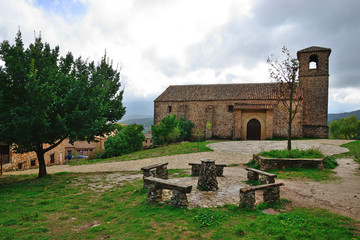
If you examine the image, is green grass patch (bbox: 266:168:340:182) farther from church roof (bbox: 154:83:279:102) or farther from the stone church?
church roof (bbox: 154:83:279:102)

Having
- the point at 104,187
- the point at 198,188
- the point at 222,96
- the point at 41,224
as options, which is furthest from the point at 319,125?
the point at 41,224

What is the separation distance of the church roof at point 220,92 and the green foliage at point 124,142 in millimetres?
8347

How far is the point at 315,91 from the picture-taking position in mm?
25328

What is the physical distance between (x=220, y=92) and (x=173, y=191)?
2545 cm

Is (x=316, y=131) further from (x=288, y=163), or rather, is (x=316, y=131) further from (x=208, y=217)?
(x=208, y=217)

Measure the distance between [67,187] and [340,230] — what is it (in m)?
8.59

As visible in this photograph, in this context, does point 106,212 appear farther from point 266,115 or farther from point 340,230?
point 266,115

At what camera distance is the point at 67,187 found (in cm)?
798

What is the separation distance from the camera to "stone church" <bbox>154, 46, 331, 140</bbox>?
979 inches

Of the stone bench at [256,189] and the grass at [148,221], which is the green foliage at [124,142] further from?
the stone bench at [256,189]

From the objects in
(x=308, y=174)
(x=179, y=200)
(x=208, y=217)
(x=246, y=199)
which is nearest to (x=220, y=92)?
(x=308, y=174)

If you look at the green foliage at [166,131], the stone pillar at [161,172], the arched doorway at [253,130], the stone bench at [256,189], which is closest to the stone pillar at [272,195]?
the stone bench at [256,189]

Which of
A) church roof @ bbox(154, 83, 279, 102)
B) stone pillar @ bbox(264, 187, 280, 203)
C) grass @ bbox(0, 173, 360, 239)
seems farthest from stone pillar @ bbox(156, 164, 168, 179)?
church roof @ bbox(154, 83, 279, 102)

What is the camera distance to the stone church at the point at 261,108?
979 inches
